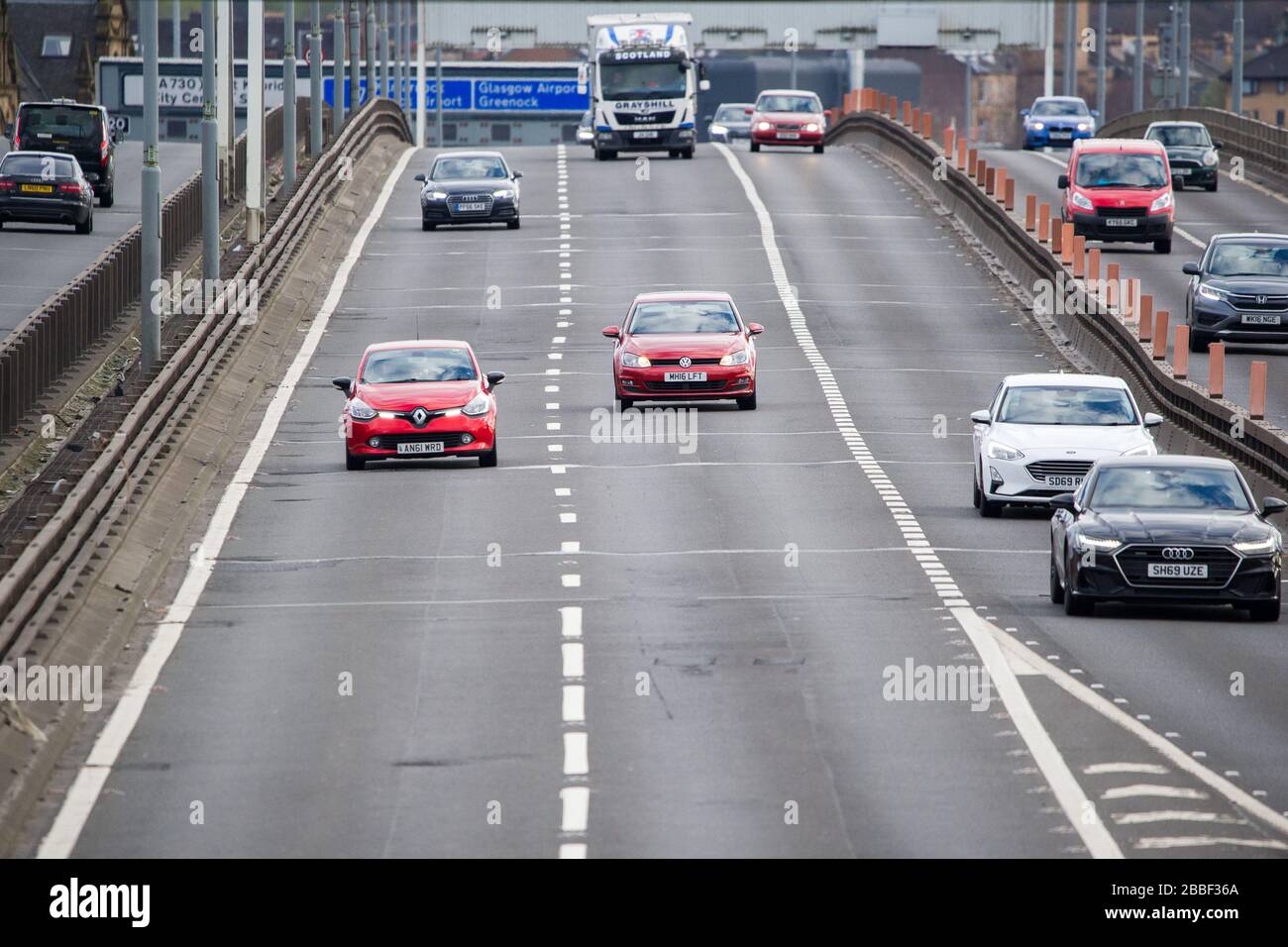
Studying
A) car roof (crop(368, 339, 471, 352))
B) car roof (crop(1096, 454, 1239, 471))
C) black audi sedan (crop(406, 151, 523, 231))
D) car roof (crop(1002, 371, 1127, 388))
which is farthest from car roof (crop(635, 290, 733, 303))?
black audi sedan (crop(406, 151, 523, 231))

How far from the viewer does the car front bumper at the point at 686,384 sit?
3425 centimetres

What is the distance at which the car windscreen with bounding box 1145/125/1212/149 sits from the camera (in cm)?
6856

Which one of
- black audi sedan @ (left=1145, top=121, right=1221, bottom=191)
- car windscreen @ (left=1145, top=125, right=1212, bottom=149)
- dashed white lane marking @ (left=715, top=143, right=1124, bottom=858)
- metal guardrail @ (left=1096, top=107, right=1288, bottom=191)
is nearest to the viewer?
dashed white lane marking @ (left=715, top=143, right=1124, bottom=858)

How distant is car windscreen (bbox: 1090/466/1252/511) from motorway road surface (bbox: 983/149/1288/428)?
10870 millimetres

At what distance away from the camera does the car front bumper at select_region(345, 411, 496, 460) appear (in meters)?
29.9

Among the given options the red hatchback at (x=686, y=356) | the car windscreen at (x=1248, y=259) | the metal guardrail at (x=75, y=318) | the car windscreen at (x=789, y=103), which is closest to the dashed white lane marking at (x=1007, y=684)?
the red hatchback at (x=686, y=356)

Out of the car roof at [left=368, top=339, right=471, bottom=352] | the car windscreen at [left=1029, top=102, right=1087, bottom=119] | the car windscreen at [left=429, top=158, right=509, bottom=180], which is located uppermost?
the car windscreen at [left=1029, top=102, right=1087, bottom=119]

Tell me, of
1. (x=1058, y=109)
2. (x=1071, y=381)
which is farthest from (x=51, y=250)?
(x=1058, y=109)

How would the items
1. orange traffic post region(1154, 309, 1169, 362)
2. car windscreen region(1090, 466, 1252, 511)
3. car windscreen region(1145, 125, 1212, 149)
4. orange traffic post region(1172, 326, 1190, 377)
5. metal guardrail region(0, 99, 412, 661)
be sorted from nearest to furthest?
metal guardrail region(0, 99, 412, 661), car windscreen region(1090, 466, 1252, 511), orange traffic post region(1172, 326, 1190, 377), orange traffic post region(1154, 309, 1169, 362), car windscreen region(1145, 125, 1212, 149)

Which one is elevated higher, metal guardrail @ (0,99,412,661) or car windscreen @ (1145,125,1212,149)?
car windscreen @ (1145,125,1212,149)

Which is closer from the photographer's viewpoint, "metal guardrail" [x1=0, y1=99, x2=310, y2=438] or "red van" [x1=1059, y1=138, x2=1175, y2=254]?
"metal guardrail" [x1=0, y1=99, x2=310, y2=438]

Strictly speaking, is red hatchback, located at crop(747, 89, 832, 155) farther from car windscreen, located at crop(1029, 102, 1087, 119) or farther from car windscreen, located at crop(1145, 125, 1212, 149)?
car windscreen, located at crop(1145, 125, 1212, 149)

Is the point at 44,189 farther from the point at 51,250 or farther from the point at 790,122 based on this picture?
the point at 790,122

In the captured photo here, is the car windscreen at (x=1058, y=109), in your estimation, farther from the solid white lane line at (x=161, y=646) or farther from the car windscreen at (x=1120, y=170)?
the solid white lane line at (x=161, y=646)
